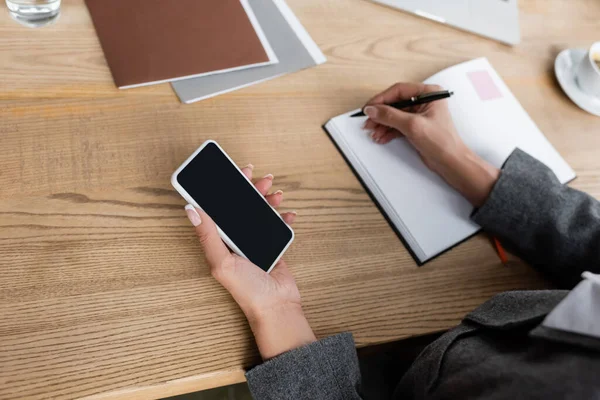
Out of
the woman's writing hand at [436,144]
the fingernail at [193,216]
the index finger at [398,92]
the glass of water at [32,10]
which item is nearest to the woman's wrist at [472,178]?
the woman's writing hand at [436,144]

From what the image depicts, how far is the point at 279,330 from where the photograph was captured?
23.1 inches

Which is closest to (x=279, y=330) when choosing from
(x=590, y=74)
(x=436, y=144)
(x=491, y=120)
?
(x=436, y=144)

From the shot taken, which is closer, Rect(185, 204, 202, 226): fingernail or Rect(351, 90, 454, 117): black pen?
Rect(185, 204, 202, 226): fingernail

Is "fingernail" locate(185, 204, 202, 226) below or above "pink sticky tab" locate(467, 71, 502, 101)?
below

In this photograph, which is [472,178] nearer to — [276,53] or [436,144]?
[436,144]

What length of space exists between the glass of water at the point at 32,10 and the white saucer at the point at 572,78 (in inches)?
34.7

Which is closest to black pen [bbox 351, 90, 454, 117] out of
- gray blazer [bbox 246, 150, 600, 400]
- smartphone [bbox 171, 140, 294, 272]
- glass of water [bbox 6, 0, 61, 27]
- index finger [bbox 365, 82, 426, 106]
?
index finger [bbox 365, 82, 426, 106]

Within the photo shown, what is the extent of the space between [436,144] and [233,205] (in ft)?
1.08

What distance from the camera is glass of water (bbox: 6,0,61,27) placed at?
2.31ft

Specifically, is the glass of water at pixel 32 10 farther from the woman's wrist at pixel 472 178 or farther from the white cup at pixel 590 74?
the white cup at pixel 590 74

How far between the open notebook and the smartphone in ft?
0.58

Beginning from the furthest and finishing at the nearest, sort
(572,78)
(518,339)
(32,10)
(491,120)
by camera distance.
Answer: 1. (572,78)
2. (491,120)
3. (32,10)
4. (518,339)

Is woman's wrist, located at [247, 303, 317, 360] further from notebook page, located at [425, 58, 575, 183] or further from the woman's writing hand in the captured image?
notebook page, located at [425, 58, 575, 183]

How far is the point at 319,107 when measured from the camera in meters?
0.78
